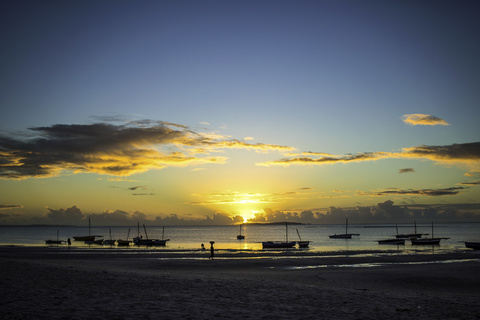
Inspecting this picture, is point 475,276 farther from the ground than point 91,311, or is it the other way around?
point 91,311

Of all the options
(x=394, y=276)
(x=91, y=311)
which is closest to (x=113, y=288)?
(x=91, y=311)

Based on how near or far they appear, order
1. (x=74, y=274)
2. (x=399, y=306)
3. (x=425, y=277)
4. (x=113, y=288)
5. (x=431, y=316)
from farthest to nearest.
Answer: (x=425, y=277), (x=74, y=274), (x=113, y=288), (x=399, y=306), (x=431, y=316)

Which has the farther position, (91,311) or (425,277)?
(425,277)

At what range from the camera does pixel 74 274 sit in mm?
22750

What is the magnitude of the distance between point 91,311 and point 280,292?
31.5ft

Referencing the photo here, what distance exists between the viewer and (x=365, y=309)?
48.9 feet

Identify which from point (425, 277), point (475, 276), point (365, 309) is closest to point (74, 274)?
point (365, 309)

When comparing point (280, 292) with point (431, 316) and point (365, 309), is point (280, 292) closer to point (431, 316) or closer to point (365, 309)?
point (365, 309)

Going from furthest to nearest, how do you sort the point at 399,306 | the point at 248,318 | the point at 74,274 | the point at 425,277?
1. the point at 425,277
2. the point at 74,274
3. the point at 399,306
4. the point at 248,318

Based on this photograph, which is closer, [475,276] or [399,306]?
[399,306]

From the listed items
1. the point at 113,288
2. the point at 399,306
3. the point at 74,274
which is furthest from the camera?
the point at 74,274

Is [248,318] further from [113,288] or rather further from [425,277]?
[425,277]

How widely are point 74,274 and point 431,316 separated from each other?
64.3 ft

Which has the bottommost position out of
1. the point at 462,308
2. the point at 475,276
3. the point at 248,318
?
the point at 475,276
